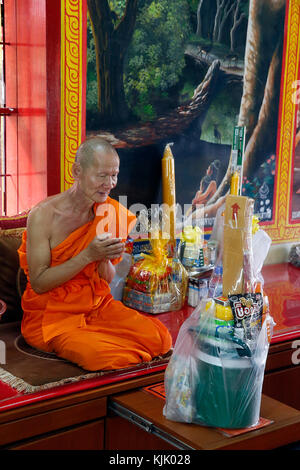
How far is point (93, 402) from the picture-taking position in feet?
6.89

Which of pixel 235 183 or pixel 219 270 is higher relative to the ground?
pixel 235 183

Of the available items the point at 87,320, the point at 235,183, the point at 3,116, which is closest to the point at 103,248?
the point at 87,320

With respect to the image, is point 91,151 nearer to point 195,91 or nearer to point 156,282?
point 156,282

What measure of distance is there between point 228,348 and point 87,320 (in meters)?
0.85

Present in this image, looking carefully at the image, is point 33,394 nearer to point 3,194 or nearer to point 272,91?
point 3,194

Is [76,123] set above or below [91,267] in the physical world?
above

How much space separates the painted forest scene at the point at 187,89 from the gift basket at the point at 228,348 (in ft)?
4.37

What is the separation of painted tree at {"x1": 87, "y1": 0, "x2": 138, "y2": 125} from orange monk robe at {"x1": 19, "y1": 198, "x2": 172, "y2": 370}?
633 mm

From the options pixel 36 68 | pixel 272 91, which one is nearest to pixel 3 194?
pixel 36 68

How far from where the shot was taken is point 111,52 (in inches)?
115

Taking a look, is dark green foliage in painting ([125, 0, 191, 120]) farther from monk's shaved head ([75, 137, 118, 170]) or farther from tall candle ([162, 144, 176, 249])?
monk's shaved head ([75, 137, 118, 170])

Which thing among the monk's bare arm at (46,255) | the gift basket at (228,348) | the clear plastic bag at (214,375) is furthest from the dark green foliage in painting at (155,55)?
the clear plastic bag at (214,375)

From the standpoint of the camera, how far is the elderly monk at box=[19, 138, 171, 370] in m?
2.30
